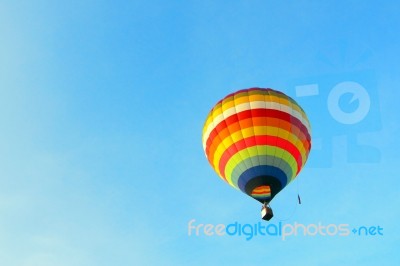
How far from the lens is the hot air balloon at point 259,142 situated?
75.4 feet

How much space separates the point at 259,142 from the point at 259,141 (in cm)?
4

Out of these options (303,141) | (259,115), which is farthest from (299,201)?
(259,115)

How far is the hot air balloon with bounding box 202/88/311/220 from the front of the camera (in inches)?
905

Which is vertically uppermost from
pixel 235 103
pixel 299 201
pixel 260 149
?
pixel 235 103

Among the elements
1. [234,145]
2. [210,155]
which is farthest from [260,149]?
[210,155]

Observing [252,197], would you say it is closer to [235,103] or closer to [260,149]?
[260,149]

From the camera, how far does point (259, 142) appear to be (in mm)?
22984

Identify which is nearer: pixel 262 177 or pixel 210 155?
pixel 262 177

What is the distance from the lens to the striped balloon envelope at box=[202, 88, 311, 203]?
23.0 metres

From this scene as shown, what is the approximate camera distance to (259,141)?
23.0 meters

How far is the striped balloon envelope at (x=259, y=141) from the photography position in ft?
75.4

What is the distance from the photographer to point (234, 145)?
23188 millimetres

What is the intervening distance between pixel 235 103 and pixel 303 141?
3454 mm

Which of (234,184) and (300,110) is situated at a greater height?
(300,110)
